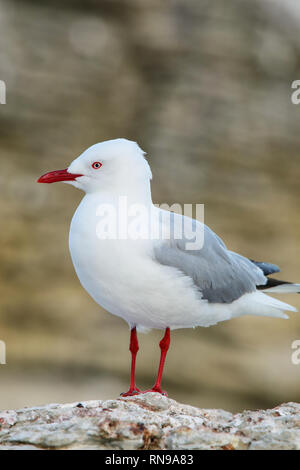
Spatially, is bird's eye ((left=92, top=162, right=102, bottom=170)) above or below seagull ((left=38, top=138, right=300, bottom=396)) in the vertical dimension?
above

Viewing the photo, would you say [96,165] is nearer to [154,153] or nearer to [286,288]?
[286,288]

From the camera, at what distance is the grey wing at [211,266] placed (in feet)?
12.1

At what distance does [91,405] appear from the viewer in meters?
3.34

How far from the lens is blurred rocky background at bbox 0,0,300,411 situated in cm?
891

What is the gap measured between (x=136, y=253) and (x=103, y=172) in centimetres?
55

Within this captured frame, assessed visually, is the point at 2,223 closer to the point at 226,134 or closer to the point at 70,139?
the point at 70,139

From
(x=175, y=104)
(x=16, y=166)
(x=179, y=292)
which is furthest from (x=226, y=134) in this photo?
(x=179, y=292)

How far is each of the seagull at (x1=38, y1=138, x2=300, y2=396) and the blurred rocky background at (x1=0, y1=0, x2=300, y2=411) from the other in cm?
504

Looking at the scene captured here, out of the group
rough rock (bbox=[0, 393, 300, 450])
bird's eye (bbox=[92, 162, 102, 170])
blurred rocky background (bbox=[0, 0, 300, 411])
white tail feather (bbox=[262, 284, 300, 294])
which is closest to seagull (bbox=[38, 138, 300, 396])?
bird's eye (bbox=[92, 162, 102, 170])

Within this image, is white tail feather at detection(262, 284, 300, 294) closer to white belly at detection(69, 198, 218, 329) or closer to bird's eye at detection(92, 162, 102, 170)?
white belly at detection(69, 198, 218, 329)

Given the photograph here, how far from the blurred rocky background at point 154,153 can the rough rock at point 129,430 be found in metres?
5.61

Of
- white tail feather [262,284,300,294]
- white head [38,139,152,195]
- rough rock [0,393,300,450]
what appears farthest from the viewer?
white tail feather [262,284,300,294]

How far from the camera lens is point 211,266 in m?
4.02

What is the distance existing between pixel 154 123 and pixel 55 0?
2263 millimetres
